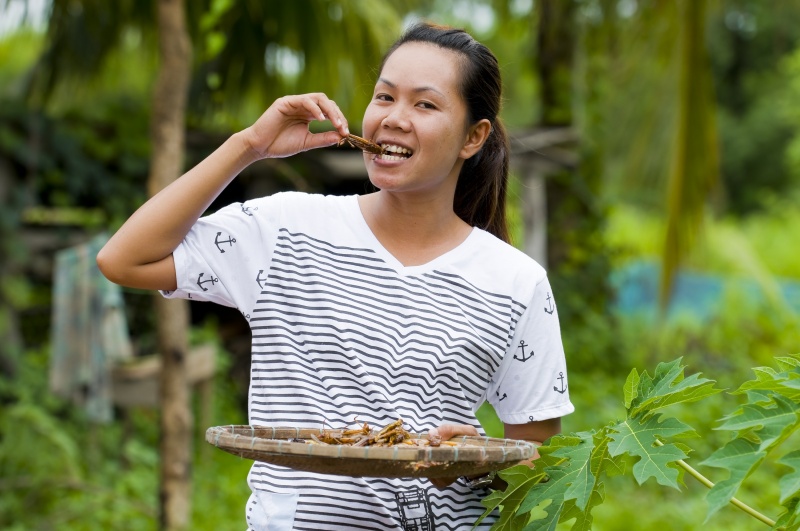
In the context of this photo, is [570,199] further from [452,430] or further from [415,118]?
[452,430]

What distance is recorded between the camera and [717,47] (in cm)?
1909

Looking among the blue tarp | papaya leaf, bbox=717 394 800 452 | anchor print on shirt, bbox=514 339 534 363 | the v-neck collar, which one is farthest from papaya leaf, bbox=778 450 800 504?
the blue tarp

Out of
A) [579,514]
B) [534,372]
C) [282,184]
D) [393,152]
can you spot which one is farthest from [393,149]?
[282,184]

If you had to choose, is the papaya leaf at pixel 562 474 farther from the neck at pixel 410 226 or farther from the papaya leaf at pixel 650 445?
the neck at pixel 410 226

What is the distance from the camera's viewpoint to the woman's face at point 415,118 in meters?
1.97

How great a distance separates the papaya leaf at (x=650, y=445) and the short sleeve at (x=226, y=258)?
0.67 meters

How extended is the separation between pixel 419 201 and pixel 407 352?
319mm

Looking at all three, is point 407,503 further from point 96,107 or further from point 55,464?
point 96,107

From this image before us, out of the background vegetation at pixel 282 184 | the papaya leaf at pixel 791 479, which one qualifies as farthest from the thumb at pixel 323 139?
the background vegetation at pixel 282 184

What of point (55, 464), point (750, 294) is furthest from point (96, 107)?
point (750, 294)

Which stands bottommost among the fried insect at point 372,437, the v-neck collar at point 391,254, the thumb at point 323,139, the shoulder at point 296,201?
the fried insect at point 372,437

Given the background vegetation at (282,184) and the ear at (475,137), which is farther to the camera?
the background vegetation at (282,184)

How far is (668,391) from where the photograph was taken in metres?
1.73

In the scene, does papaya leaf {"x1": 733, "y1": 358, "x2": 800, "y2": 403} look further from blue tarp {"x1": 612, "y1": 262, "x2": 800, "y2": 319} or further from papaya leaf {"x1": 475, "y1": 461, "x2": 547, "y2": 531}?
blue tarp {"x1": 612, "y1": 262, "x2": 800, "y2": 319}
